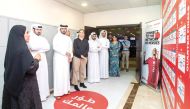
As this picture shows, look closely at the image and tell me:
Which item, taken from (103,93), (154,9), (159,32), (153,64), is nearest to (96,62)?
(103,93)

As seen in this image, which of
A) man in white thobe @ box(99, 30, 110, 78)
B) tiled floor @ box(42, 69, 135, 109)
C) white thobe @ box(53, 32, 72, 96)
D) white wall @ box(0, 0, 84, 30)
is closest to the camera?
tiled floor @ box(42, 69, 135, 109)

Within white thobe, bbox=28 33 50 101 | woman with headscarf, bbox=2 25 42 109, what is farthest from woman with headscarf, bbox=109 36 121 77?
woman with headscarf, bbox=2 25 42 109

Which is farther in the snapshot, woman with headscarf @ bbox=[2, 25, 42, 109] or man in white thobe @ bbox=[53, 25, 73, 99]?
man in white thobe @ bbox=[53, 25, 73, 99]

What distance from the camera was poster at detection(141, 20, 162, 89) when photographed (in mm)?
4032

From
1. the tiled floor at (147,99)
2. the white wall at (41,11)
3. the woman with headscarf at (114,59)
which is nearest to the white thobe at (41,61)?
the white wall at (41,11)

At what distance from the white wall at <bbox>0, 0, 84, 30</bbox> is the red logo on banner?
228 centimetres

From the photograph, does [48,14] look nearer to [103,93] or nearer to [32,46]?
[32,46]

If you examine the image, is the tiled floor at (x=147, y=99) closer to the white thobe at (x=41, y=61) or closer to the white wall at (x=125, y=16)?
the white thobe at (x=41, y=61)

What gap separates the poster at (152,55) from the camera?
4.03 m

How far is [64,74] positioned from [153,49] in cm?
255

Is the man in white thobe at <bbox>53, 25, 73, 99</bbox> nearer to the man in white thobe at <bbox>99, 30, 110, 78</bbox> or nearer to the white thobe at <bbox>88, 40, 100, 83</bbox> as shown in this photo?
the white thobe at <bbox>88, 40, 100, 83</bbox>

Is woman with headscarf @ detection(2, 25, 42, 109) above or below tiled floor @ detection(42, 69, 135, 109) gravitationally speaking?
above

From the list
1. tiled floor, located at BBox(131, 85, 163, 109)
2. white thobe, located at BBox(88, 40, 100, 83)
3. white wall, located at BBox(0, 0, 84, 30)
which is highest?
white wall, located at BBox(0, 0, 84, 30)

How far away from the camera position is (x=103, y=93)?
3.97 meters
